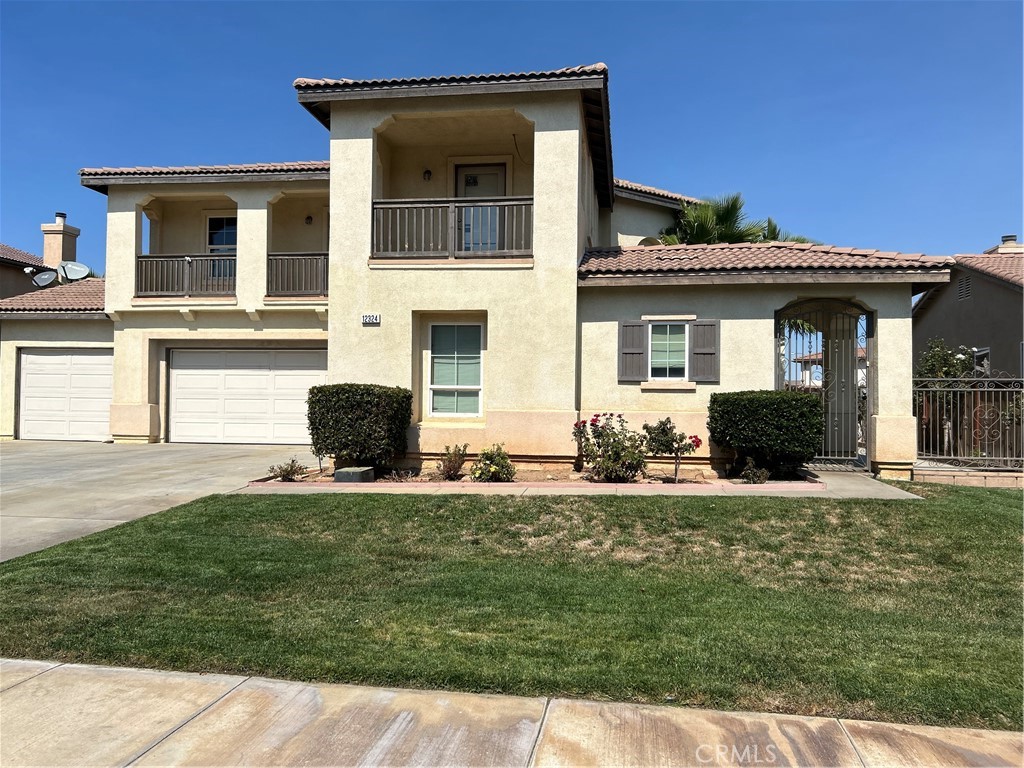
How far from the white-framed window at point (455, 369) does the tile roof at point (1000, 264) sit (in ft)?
46.0

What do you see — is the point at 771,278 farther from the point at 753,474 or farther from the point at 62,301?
the point at 62,301

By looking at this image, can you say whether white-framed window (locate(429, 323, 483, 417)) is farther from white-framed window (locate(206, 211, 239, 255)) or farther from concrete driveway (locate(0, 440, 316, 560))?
white-framed window (locate(206, 211, 239, 255))

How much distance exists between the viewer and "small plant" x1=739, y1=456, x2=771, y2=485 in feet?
34.4

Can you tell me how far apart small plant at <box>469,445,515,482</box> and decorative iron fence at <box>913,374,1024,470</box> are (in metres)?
7.23

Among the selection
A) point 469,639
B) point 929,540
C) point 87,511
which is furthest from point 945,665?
point 87,511

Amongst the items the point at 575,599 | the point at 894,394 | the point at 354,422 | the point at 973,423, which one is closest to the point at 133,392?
the point at 354,422

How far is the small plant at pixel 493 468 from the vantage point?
11016 millimetres

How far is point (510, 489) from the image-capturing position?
10086 mm

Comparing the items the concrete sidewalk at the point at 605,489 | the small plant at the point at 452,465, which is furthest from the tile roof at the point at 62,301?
the small plant at the point at 452,465

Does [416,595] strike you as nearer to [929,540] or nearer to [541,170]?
[929,540]

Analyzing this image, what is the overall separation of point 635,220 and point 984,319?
1025 centimetres

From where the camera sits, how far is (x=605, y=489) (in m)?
9.89

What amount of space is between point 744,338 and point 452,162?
717 centimetres

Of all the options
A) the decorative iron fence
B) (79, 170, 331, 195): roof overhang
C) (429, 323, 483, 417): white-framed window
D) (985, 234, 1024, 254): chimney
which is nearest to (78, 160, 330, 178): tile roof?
(79, 170, 331, 195): roof overhang
